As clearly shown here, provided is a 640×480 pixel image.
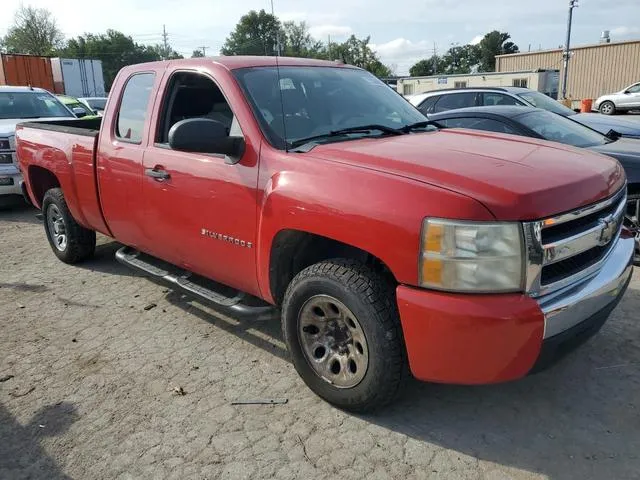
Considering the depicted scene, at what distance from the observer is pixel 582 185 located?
106 inches

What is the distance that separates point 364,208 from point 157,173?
5.98 feet

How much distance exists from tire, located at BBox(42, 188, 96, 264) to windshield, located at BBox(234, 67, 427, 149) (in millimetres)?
2869

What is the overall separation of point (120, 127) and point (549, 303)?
3.43m

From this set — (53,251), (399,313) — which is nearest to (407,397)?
(399,313)

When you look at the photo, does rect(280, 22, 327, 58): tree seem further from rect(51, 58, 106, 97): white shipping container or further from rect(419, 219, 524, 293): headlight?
rect(51, 58, 106, 97): white shipping container

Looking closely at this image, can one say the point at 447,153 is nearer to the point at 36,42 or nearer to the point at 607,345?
the point at 607,345

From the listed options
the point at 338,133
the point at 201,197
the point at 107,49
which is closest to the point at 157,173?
the point at 201,197

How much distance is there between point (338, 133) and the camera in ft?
11.2

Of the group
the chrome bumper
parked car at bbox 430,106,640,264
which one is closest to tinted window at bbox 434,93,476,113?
parked car at bbox 430,106,640,264

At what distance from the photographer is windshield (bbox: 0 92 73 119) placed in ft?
30.8

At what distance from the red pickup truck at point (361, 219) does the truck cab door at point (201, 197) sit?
0.01 meters

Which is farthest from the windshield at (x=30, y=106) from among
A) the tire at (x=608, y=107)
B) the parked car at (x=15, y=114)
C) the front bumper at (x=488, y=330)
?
the tire at (x=608, y=107)

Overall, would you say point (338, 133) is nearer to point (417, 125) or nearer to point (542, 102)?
point (417, 125)

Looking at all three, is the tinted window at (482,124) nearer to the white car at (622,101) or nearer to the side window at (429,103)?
the side window at (429,103)
